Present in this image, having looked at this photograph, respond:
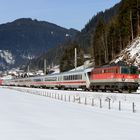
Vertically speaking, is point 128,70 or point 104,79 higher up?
point 128,70

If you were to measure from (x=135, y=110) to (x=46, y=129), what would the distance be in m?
14.5

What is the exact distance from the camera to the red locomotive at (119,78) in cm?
4736

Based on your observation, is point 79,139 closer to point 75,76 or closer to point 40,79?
point 75,76

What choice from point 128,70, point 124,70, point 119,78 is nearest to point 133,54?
point 128,70

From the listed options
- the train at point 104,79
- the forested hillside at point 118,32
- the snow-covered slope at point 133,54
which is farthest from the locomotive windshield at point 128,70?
the forested hillside at point 118,32

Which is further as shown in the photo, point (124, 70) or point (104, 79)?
point (104, 79)

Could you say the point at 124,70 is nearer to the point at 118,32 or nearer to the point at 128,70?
the point at 128,70

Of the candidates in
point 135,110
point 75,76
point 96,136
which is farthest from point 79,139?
point 75,76

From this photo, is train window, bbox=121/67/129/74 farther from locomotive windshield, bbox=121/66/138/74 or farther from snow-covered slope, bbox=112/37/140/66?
snow-covered slope, bbox=112/37/140/66

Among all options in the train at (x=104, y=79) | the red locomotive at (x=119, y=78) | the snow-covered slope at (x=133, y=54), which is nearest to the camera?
the red locomotive at (x=119, y=78)

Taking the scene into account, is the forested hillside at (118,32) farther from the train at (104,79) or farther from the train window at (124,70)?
the train window at (124,70)

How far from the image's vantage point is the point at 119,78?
157 ft

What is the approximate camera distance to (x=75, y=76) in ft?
227

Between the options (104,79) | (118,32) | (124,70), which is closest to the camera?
(124,70)
